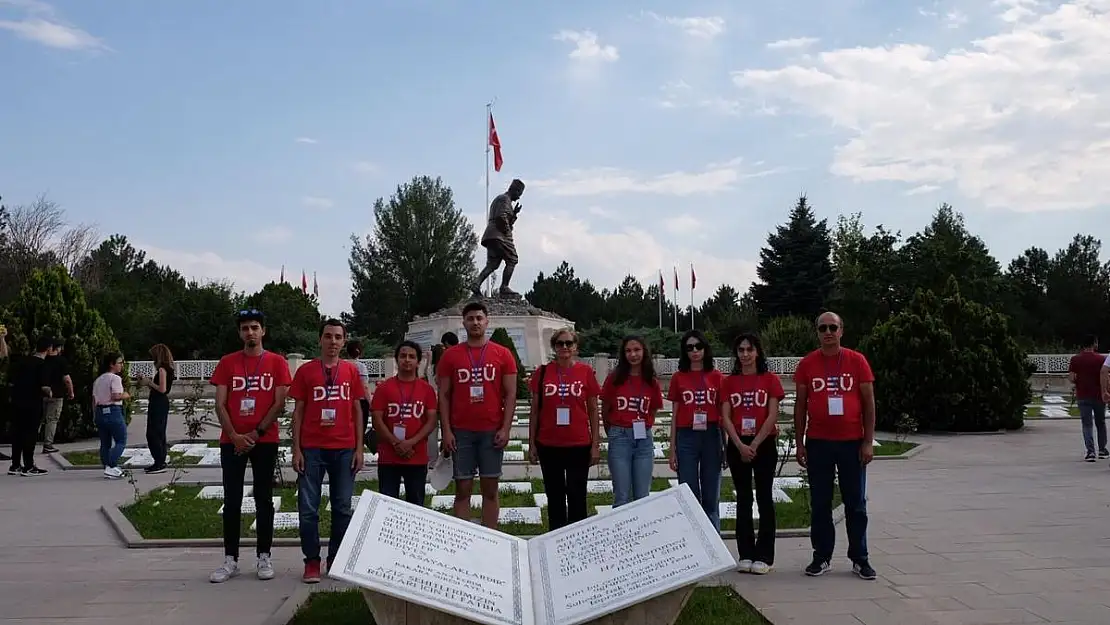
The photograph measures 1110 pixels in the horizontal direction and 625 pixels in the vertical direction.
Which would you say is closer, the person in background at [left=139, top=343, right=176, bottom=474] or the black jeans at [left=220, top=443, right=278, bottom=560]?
the black jeans at [left=220, top=443, right=278, bottom=560]

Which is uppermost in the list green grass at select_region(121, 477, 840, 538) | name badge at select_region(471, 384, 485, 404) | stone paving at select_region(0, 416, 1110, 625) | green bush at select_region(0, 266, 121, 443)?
green bush at select_region(0, 266, 121, 443)

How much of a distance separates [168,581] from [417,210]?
53350mm

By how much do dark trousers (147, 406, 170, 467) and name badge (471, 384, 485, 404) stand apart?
6.67 meters

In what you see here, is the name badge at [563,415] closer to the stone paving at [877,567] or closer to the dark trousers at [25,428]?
the stone paving at [877,567]

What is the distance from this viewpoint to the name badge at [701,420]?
250 inches

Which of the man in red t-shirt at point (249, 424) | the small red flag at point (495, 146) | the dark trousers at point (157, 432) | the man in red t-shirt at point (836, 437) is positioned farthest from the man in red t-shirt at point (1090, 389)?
A: the small red flag at point (495, 146)

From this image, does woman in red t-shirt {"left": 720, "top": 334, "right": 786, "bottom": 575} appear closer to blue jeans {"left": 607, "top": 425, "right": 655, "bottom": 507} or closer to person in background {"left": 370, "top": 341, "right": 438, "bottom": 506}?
blue jeans {"left": 607, "top": 425, "right": 655, "bottom": 507}

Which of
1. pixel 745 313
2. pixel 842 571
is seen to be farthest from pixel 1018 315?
pixel 842 571

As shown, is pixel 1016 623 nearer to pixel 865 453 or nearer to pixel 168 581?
pixel 865 453

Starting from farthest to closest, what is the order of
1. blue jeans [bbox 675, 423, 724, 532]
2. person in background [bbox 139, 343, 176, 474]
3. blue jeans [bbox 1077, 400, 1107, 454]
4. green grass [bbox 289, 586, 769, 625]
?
1. blue jeans [bbox 1077, 400, 1107, 454]
2. person in background [bbox 139, 343, 176, 474]
3. blue jeans [bbox 675, 423, 724, 532]
4. green grass [bbox 289, 586, 769, 625]

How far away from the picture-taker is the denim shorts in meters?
6.19

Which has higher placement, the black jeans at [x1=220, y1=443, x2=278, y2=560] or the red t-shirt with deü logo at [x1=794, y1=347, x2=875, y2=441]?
the red t-shirt with deü logo at [x1=794, y1=347, x2=875, y2=441]

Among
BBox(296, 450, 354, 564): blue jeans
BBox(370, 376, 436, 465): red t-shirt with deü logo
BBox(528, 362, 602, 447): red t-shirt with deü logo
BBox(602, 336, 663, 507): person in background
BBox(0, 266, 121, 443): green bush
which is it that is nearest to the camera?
BBox(296, 450, 354, 564): blue jeans

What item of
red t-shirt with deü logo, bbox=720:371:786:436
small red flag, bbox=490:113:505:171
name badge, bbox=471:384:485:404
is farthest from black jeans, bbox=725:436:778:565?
small red flag, bbox=490:113:505:171
